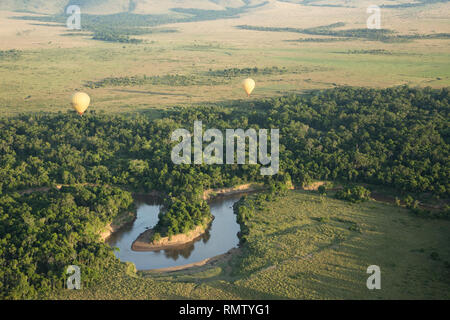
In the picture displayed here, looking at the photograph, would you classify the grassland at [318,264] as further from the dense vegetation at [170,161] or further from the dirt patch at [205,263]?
the dense vegetation at [170,161]

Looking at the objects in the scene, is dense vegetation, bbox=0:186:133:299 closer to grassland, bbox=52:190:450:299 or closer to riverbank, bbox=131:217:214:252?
grassland, bbox=52:190:450:299

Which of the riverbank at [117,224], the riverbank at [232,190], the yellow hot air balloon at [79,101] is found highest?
the yellow hot air balloon at [79,101]

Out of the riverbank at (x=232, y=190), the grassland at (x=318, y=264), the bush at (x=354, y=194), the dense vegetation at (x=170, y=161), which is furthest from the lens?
the riverbank at (x=232, y=190)

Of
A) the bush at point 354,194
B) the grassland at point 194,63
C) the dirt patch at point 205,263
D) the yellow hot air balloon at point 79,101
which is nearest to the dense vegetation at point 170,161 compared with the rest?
the yellow hot air balloon at point 79,101

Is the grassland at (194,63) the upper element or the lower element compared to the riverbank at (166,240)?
upper

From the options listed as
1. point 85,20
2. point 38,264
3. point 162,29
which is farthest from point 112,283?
point 85,20

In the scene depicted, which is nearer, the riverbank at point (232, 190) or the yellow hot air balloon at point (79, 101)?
the riverbank at point (232, 190)

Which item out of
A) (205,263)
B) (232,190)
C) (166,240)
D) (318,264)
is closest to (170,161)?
(232,190)
